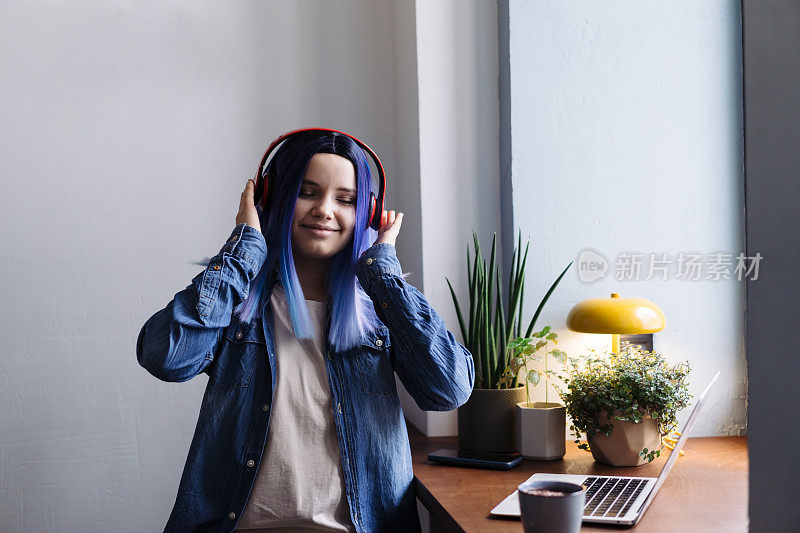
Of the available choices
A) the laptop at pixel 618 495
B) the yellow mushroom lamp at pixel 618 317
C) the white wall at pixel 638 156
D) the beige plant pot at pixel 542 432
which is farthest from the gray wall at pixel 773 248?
the white wall at pixel 638 156

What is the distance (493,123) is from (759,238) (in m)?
1.09

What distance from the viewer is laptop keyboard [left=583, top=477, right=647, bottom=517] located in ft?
3.38

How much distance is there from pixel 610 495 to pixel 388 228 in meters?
0.59

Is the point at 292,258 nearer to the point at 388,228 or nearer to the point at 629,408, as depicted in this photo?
the point at 388,228

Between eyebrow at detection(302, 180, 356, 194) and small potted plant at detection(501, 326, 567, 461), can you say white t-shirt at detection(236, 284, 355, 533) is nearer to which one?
eyebrow at detection(302, 180, 356, 194)

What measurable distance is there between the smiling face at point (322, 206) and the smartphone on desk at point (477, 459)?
470 millimetres

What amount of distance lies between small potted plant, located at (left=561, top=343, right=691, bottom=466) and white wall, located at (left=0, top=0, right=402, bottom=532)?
0.98 meters

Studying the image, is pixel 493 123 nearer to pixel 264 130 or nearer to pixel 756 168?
Result: pixel 264 130

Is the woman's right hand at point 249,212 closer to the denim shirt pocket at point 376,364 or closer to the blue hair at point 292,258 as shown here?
the blue hair at point 292,258

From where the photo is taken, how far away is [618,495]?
3.67ft

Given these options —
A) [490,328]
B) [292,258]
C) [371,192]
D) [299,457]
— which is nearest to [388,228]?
[371,192]

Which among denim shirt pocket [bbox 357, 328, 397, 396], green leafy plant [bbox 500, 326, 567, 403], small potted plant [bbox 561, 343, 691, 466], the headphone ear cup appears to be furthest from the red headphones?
small potted plant [bbox 561, 343, 691, 466]

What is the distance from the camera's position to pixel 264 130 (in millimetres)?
1857

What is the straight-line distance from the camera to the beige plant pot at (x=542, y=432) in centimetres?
139
